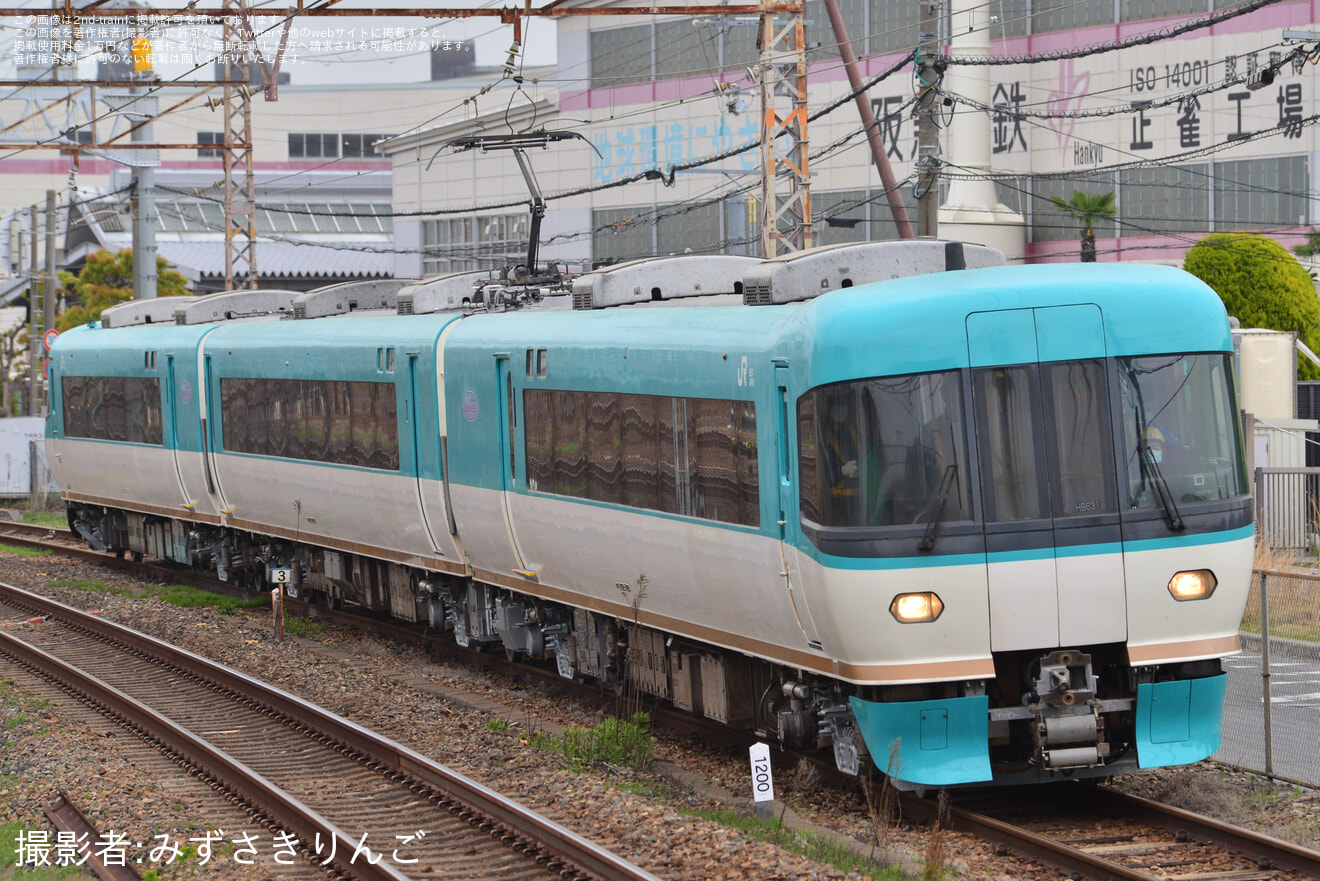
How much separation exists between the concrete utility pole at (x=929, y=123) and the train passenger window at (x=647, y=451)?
4691 mm

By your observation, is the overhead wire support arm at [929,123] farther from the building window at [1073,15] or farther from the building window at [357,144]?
the building window at [357,144]

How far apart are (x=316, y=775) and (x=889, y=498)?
4.63m

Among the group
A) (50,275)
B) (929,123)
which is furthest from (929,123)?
(50,275)

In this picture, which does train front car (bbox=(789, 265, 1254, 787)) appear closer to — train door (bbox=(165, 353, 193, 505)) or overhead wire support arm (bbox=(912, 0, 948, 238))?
overhead wire support arm (bbox=(912, 0, 948, 238))

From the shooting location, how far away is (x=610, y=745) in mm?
10758

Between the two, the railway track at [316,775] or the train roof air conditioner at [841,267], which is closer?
the railway track at [316,775]

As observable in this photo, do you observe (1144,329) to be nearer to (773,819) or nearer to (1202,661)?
(1202,661)

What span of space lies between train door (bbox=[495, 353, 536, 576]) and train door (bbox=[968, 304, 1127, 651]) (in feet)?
17.2

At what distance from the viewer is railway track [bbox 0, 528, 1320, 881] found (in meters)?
7.66

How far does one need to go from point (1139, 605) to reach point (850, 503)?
152 centimetres

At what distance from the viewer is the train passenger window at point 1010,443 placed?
329 inches

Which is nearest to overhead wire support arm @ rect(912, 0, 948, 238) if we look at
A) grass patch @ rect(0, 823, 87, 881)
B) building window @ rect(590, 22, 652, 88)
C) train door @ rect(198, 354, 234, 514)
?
train door @ rect(198, 354, 234, 514)

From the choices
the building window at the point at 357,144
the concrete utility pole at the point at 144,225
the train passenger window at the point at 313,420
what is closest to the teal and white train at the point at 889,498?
the train passenger window at the point at 313,420

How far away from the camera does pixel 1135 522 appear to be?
8414mm
